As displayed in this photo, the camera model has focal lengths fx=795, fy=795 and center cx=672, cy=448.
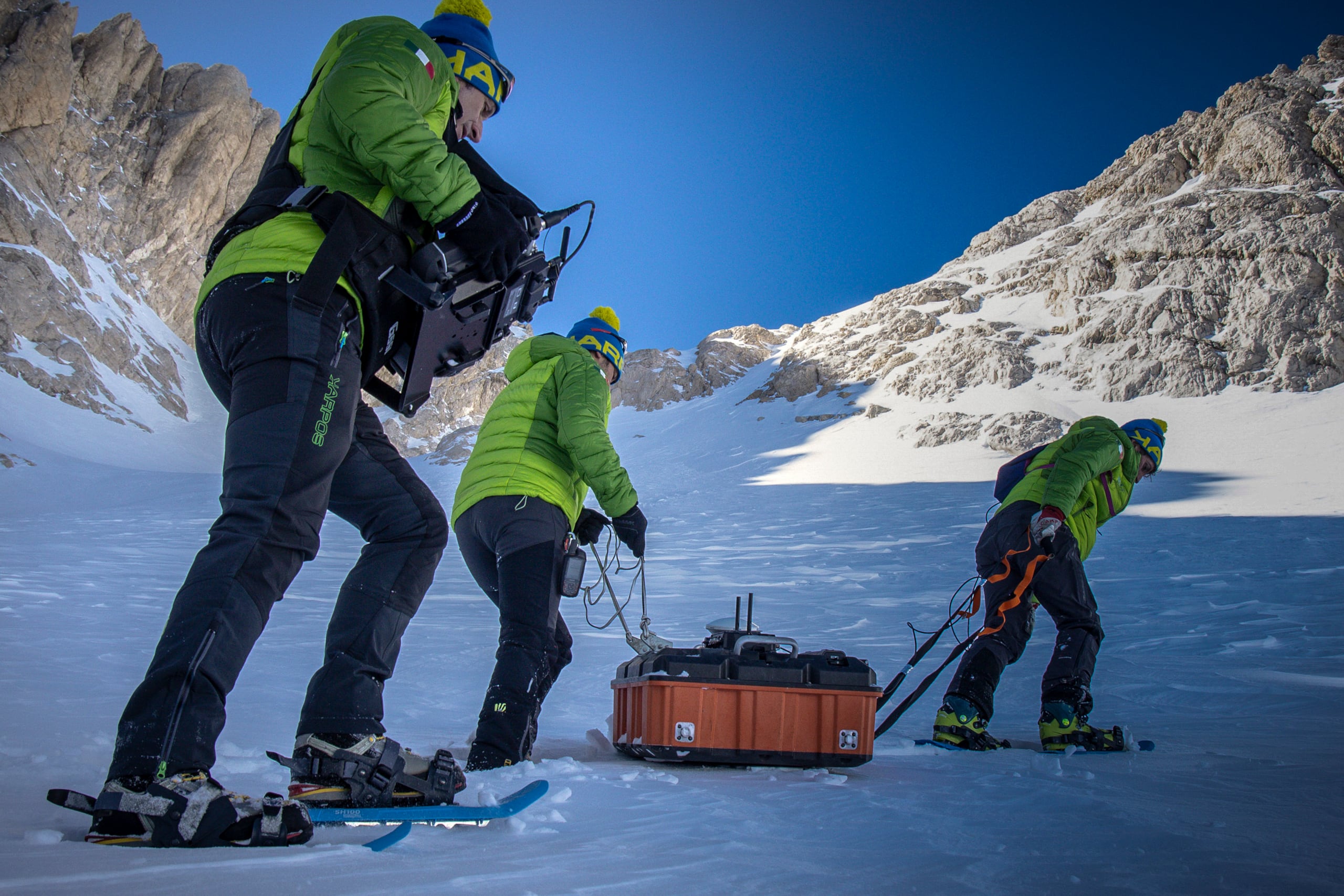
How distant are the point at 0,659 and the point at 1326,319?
4110cm

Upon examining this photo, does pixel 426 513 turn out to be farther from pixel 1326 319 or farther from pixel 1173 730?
pixel 1326 319

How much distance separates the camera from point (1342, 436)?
73.7 feet

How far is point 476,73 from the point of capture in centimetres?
230

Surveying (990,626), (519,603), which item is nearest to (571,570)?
(519,603)

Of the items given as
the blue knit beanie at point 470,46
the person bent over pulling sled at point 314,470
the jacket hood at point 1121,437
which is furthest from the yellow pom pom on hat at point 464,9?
the jacket hood at point 1121,437

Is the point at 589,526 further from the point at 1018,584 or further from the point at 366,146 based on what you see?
the point at 1018,584

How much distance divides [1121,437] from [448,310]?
3.62 metres

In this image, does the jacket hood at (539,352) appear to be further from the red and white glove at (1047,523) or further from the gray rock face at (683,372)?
the gray rock face at (683,372)

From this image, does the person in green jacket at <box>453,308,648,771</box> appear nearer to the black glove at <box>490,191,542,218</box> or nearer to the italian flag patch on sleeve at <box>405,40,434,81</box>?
the black glove at <box>490,191,542,218</box>

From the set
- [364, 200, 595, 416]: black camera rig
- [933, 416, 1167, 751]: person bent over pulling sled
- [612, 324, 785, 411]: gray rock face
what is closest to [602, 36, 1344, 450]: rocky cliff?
[612, 324, 785, 411]: gray rock face

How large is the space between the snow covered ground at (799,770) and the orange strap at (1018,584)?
62 cm

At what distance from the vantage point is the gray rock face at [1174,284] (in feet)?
107

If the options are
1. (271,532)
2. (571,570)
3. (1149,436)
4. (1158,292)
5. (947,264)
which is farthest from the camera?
(947,264)

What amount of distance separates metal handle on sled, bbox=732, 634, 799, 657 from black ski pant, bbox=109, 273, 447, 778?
120 centimetres
